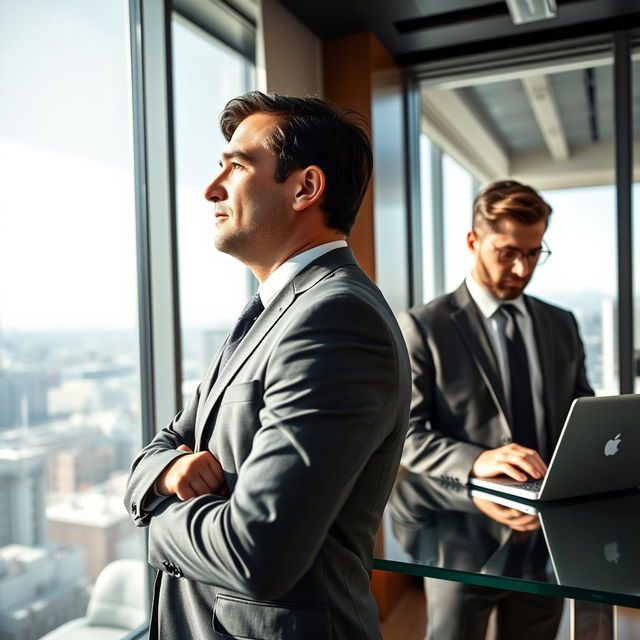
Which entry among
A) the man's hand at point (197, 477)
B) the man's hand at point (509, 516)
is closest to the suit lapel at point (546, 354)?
the man's hand at point (509, 516)

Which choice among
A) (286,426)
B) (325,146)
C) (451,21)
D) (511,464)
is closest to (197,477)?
(286,426)

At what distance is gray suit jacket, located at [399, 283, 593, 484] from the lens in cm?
201

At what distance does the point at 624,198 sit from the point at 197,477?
3152mm

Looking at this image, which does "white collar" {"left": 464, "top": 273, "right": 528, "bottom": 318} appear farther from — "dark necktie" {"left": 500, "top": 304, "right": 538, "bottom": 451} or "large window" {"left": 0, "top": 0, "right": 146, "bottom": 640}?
"large window" {"left": 0, "top": 0, "right": 146, "bottom": 640}

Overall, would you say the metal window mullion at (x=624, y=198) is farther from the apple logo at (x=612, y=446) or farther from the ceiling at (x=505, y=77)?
the apple logo at (x=612, y=446)

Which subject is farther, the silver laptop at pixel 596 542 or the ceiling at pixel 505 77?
the ceiling at pixel 505 77

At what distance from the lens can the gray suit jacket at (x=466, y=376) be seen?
79.1 inches

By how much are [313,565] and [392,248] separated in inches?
114

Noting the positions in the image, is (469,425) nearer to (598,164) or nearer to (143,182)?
(143,182)

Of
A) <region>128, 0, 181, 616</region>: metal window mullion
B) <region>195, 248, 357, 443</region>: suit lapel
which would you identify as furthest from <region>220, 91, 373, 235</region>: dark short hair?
<region>128, 0, 181, 616</region>: metal window mullion

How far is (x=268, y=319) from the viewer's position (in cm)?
116

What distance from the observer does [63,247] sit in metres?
2.18

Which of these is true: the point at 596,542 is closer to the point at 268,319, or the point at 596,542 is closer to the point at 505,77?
the point at 268,319

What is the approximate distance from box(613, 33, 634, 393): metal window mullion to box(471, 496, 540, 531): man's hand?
2.25 m
